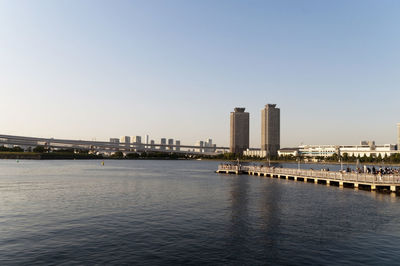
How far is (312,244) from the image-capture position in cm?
2506

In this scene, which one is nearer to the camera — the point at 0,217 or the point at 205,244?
the point at 205,244

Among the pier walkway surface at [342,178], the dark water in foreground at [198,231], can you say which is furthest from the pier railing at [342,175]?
the dark water in foreground at [198,231]

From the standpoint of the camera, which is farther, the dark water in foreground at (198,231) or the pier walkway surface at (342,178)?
the pier walkway surface at (342,178)

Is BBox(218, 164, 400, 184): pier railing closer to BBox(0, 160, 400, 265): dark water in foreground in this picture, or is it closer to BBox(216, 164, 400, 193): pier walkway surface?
BBox(216, 164, 400, 193): pier walkway surface

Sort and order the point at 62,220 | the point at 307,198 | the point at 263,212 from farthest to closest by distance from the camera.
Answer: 1. the point at 307,198
2. the point at 263,212
3. the point at 62,220

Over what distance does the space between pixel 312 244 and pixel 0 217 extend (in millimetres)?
31874

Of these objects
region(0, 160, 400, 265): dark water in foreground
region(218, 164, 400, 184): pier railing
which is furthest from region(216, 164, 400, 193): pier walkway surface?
region(0, 160, 400, 265): dark water in foreground

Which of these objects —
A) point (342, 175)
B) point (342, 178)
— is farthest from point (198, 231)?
point (342, 175)

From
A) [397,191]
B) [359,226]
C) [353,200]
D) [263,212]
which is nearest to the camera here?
[359,226]

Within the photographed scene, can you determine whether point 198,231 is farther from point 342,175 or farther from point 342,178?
point 342,175

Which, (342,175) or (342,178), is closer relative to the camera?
(342,178)

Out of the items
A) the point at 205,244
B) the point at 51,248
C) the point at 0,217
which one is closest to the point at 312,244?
the point at 205,244

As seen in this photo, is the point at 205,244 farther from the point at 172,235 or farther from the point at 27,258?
the point at 27,258

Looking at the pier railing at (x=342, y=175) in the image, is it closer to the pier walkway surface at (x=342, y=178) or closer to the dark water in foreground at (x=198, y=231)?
the pier walkway surface at (x=342, y=178)
